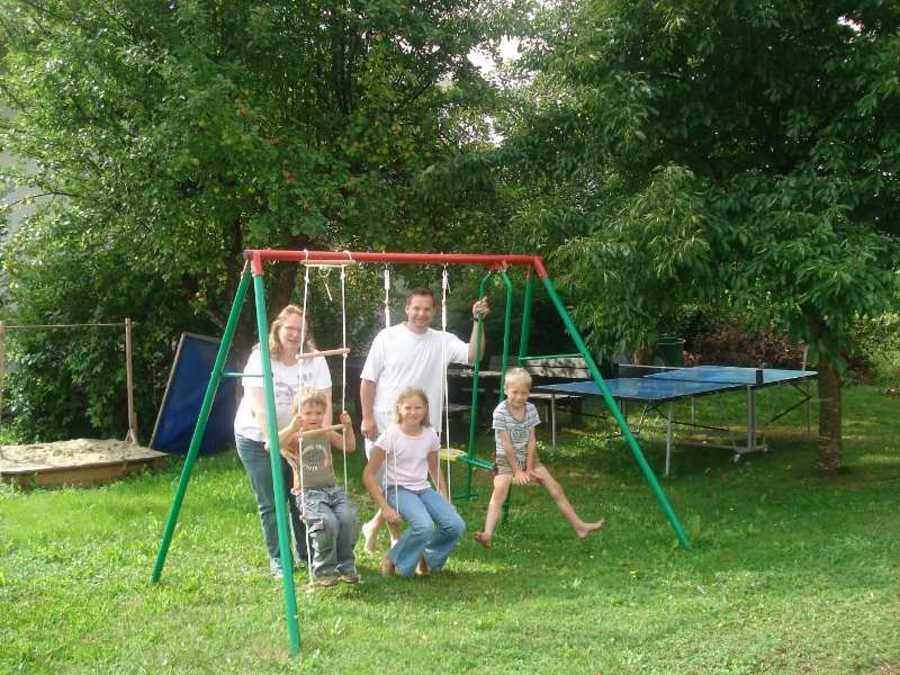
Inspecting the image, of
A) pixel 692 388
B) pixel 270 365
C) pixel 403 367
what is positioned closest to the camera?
pixel 270 365

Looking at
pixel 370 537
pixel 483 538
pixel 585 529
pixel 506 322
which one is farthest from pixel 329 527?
pixel 506 322

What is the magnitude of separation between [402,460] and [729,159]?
155 inches

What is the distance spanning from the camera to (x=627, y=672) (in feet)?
13.6

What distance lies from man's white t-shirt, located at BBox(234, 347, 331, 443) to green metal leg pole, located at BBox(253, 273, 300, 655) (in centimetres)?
43

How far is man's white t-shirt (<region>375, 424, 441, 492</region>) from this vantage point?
5617 millimetres

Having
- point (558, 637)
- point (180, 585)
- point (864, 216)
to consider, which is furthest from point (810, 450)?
point (180, 585)

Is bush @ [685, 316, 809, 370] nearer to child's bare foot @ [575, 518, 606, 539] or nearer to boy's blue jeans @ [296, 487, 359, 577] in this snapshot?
child's bare foot @ [575, 518, 606, 539]

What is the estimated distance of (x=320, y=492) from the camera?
5422mm

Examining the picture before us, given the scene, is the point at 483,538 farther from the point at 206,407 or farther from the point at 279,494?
the point at 206,407

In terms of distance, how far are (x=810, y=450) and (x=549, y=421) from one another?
3.59m

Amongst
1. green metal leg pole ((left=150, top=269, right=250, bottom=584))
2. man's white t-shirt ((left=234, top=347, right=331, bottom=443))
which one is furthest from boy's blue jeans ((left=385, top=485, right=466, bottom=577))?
green metal leg pole ((left=150, top=269, right=250, bottom=584))

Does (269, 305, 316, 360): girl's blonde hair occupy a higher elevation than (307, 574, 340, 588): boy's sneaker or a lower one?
higher

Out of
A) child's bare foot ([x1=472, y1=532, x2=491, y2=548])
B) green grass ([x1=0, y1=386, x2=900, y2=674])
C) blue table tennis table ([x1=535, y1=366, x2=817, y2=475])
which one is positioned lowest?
green grass ([x1=0, y1=386, x2=900, y2=674])

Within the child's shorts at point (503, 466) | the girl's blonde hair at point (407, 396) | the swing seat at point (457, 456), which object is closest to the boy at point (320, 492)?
the girl's blonde hair at point (407, 396)
